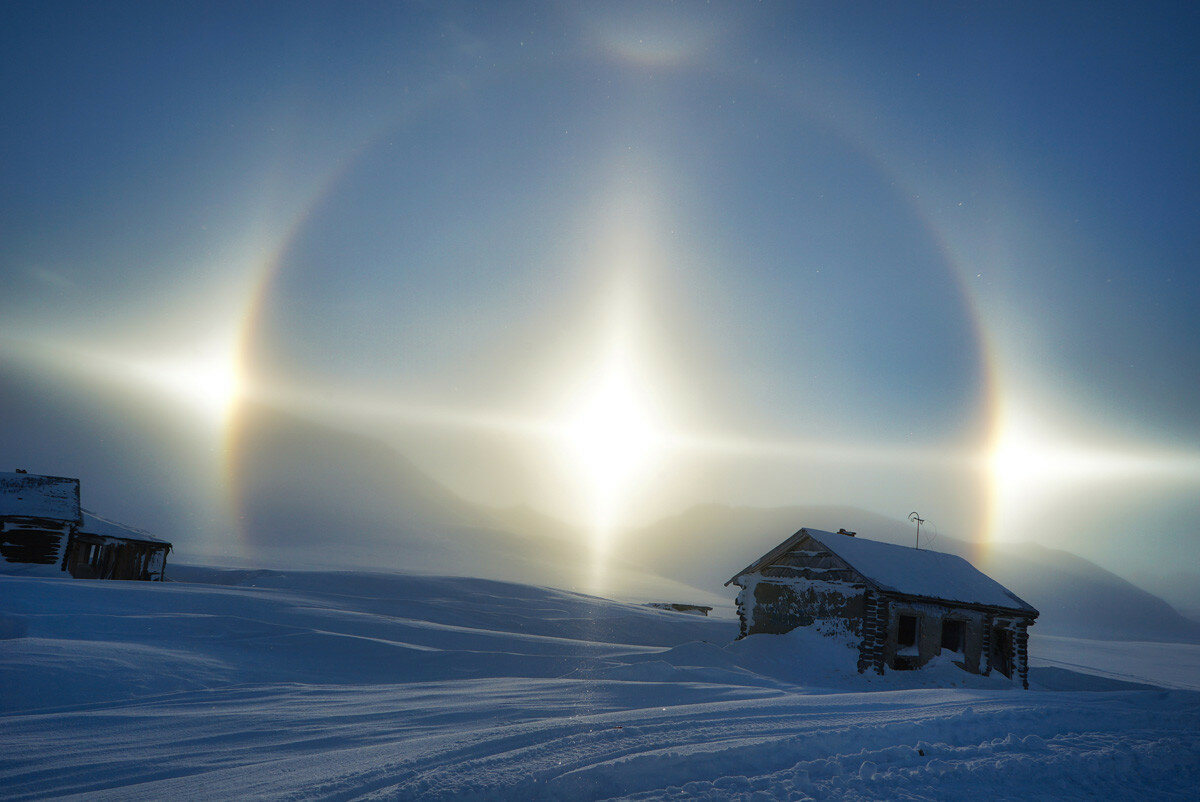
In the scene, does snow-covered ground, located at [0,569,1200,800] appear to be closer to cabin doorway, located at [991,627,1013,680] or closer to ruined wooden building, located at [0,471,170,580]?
cabin doorway, located at [991,627,1013,680]

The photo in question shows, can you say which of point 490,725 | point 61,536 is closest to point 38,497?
point 61,536

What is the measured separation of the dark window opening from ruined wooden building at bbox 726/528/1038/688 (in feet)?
0.11

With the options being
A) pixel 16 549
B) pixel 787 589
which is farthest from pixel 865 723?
pixel 16 549

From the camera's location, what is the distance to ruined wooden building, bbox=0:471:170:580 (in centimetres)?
3272

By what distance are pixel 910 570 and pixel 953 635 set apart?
2.48 m

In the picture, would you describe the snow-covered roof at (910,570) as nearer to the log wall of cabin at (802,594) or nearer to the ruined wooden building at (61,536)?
the log wall of cabin at (802,594)

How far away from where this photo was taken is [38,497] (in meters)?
34.1

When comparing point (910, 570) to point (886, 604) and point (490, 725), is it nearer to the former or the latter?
point (886, 604)

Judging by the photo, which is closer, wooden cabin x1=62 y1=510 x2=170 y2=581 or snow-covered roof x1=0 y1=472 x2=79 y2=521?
snow-covered roof x1=0 y1=472 x2=79 y2=521

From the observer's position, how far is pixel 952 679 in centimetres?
2322

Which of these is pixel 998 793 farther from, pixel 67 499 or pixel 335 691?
pixel 67 499

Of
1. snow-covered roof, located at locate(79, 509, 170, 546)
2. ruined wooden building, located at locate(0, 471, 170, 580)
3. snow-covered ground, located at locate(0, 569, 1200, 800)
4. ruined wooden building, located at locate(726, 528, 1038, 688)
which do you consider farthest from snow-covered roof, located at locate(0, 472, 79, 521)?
ruined wooden building, located at locate(726, 528, 1038, 688)

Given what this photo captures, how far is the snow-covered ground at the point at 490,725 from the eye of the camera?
6.81 meters

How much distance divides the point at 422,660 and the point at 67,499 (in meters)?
26.0
